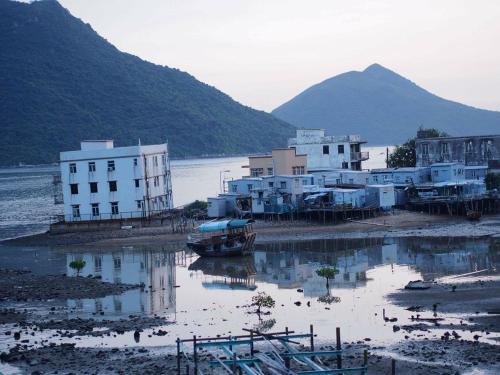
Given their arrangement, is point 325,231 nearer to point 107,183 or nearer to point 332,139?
point 107,183

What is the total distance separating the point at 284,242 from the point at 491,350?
33.1 m

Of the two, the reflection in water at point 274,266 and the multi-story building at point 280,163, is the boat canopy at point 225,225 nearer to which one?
the reflection in water at point 274,266

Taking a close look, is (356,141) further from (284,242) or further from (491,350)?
(491,350)

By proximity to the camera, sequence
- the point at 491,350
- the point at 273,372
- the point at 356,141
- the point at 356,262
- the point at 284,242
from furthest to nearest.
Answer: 1. the point at 356,141
2. the point at 284,242
3. the point at 356,262
4. the point at 491,350
5. the point at 273,372

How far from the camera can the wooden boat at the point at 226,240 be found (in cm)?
5088

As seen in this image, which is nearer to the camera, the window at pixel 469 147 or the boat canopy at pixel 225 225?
the boat canopy at pixel 225 225

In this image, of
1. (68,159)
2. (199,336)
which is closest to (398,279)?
(199,336)

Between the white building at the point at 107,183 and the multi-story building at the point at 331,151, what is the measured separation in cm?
2408

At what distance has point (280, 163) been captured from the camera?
77.1 m

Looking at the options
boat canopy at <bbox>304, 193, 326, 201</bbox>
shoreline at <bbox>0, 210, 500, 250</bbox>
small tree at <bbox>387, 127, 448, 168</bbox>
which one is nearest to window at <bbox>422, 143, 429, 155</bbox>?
small tree at <bbox>387, 127, 448, 168</bbox>

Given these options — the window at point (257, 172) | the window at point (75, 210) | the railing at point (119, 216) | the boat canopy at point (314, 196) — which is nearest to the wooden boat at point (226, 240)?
the boat canopy at point (314, 196)

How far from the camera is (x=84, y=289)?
4006cm

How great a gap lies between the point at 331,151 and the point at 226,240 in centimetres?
3810

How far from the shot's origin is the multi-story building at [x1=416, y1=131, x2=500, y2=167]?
78.4 m
